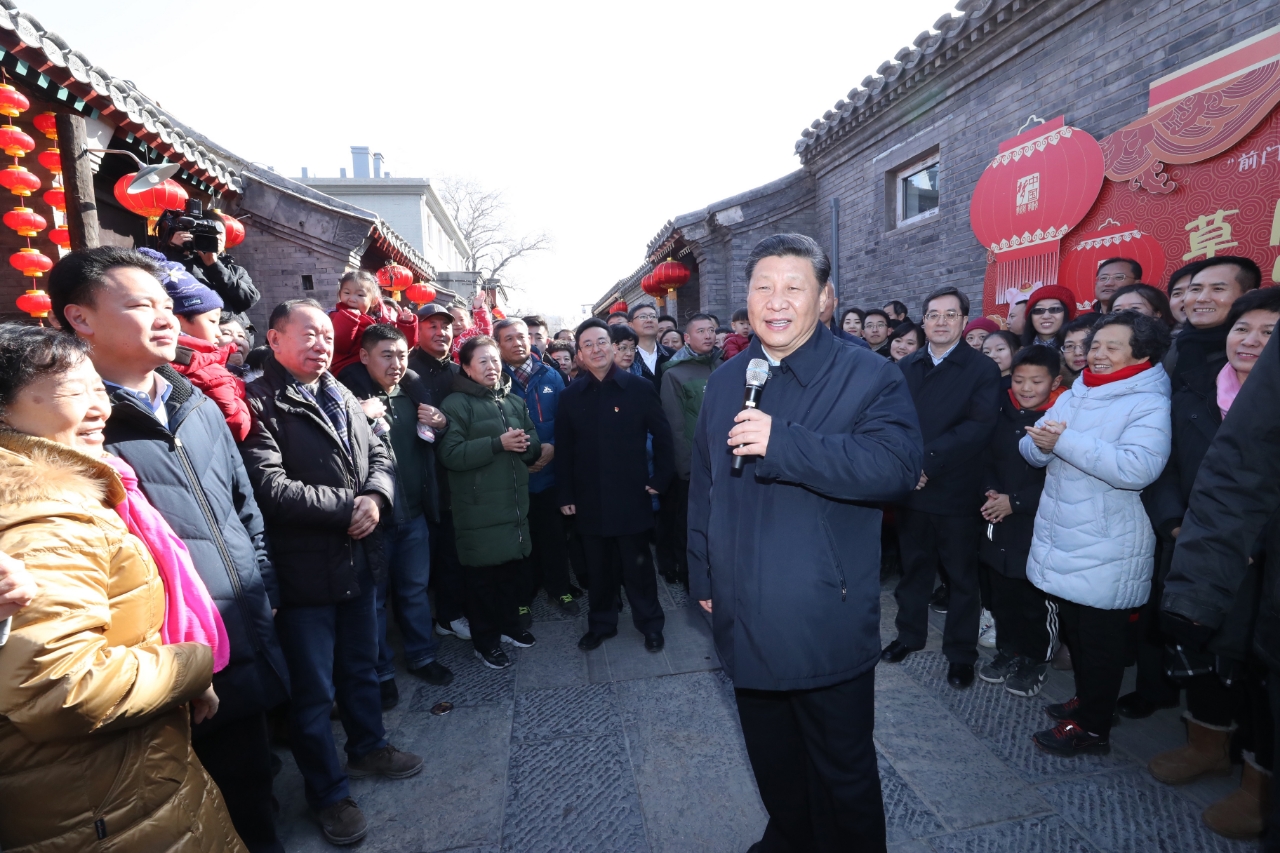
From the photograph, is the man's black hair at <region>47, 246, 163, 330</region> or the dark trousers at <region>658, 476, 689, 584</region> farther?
the dark trousers at <region>658, 476, 689, 584</region>

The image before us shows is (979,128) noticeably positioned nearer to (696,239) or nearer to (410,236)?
(696,239)

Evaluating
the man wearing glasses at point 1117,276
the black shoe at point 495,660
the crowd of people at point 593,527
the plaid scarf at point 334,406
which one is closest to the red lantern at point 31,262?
the crowd of people at point 593,527

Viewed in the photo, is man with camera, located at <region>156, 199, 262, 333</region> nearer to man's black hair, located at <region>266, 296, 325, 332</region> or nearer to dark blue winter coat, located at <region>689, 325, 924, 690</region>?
man's black hair, located at <region>266, 296, 325, 332</region>

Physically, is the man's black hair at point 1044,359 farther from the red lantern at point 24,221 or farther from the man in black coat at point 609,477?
the red lantern at point 24,221

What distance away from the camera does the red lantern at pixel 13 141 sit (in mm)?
3607

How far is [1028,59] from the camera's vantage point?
595 cm

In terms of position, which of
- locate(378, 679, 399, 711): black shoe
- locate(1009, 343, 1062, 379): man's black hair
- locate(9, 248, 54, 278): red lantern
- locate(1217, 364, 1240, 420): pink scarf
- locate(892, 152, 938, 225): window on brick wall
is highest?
locate(892, 152, 938, 225): window on brick wall

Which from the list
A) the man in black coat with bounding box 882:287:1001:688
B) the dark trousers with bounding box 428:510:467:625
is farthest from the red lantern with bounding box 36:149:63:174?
the man in black coat with bounding box 882:287:1001:688

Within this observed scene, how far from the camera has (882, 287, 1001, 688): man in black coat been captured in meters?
3.50

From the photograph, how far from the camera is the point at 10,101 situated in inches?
137

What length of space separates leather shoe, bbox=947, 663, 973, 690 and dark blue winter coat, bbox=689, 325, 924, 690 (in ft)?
6.35

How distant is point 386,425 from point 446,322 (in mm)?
1271

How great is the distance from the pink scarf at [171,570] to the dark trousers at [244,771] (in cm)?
48

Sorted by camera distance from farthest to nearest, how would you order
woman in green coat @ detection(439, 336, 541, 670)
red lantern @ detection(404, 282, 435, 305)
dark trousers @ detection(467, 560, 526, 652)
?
red lantern @ detection(404, 282, 435, 305)
dark trousers @ detection(467, 560, 526, 652)
woman in green coat @ detection(439, 336, 541, 670)
